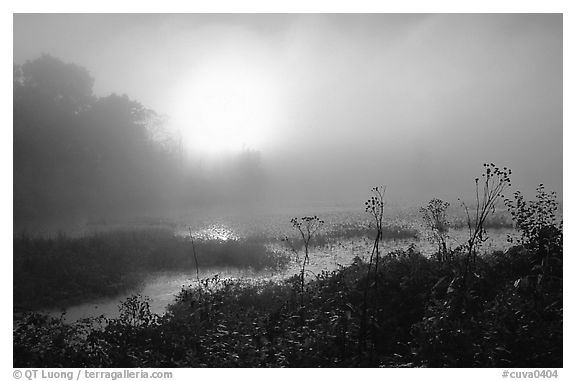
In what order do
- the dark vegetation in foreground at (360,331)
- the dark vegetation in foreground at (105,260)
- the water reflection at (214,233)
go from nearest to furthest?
the dark vegetation in foreground at (360,331) → the dark vegetation in foreground at (105,260) → the water reflection at (214,233)

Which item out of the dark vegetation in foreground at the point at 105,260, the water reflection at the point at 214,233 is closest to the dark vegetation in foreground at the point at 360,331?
the dark vegetation in foreground at the point at 105,260

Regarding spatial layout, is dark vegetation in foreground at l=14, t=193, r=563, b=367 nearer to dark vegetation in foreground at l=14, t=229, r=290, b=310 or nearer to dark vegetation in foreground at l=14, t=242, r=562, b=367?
dark vegetation in foreground at l=14, t=242, r=562, b=367

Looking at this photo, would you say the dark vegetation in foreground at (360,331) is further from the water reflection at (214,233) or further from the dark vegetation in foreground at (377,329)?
the water reflection at (214,233)

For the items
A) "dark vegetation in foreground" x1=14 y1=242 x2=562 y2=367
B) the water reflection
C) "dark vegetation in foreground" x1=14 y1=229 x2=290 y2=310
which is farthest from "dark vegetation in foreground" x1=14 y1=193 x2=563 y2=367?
the water reflection

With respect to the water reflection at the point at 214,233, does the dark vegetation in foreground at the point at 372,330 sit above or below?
below

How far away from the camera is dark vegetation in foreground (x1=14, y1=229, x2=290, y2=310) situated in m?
8.59

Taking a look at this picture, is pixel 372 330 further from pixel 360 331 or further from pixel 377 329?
pixel 360 331

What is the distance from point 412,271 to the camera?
7688 millimetres

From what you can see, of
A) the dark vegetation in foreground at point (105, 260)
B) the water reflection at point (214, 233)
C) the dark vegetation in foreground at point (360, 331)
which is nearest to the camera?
the dark vegetation in foreground at point (360, 331)

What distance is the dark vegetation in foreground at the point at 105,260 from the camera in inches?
338

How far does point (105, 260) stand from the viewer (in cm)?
1012

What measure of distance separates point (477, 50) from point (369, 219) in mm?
5217

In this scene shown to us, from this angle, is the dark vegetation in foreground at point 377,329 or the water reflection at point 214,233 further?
the water reflection at point 214,233

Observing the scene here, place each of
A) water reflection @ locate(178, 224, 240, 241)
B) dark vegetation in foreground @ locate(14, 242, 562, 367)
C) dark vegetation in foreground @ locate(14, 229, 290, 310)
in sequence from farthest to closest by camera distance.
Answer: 1. water reflection @ locate(178, 224, 240, 241)
2. dark vegetation in foreground @ locate(14, 229, 290, 310)
3. dark vegetation in foreground @ locate(14, 242, 562, 367)
